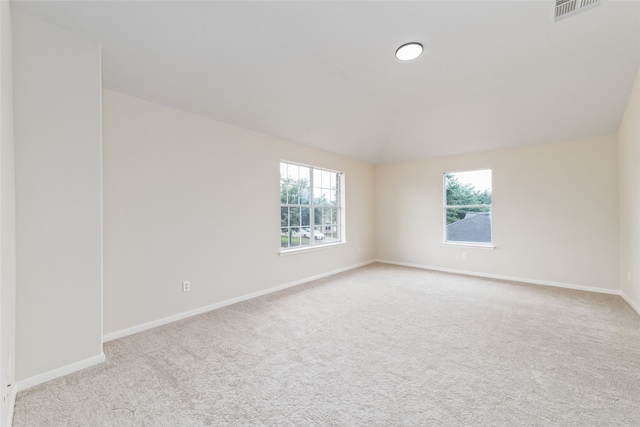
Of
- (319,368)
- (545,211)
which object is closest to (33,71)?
(319,368)

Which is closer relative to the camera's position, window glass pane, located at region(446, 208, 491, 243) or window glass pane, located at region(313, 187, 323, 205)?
window glass pane, located at region(313, 187, 323, 205)

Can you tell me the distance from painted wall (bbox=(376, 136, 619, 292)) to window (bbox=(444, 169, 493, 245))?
0.48ft

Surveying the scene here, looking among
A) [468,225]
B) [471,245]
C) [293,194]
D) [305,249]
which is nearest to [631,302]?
[471,245]

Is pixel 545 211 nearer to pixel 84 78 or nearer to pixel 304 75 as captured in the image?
pixel 304 75

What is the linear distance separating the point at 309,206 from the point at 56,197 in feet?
10.9

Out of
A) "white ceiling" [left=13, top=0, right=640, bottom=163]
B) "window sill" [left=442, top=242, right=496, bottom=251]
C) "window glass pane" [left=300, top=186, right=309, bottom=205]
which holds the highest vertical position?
"white ceiling" [left=13, top=0, right=640, bottom=163]

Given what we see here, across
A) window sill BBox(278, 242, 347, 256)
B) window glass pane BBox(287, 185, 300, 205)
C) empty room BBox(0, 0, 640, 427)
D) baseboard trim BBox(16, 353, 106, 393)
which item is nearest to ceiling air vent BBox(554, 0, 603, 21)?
empty room BBox(0, 0, 640, 427)

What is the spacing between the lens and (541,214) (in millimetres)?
4430

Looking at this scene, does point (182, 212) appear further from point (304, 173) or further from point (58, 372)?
point (304, 173)

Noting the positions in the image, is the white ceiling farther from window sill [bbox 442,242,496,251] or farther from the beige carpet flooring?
the beige carpet flooring

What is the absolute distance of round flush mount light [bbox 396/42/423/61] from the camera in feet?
8.70

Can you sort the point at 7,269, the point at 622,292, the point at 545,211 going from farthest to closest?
the point at 545,211 < the point at 622,292 < the point at 7,269

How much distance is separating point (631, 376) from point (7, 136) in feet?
14.5

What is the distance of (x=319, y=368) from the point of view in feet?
6.79
